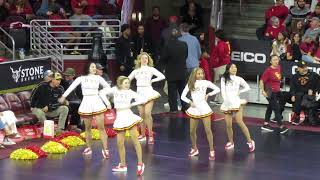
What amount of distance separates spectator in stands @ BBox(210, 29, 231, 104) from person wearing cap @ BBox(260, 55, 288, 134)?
3.05m

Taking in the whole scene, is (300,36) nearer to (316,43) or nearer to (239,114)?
(316,43)

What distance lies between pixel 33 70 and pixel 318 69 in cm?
719

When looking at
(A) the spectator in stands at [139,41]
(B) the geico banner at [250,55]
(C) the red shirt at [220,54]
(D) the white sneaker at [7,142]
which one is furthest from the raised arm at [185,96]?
(A) the spectator in stands at [139,41]

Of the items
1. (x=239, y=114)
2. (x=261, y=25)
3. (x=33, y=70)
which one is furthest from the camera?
(x=261, y=25)

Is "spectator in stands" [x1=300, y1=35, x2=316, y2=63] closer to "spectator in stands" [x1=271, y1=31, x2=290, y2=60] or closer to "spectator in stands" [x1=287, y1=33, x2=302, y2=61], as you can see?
"spectator in stands" [x1=287, y1=33, x2=302, y2=61]

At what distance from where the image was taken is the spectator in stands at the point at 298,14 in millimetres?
23297

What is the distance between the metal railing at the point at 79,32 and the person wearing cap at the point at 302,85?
6338 millimetres

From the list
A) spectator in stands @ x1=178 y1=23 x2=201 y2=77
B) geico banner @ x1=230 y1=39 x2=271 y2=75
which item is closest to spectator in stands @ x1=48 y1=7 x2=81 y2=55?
spectator in stands @ x1=178 y1=23 x2=201 y2=77

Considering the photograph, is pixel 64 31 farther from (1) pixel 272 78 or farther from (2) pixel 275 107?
(2) pixel 275 107

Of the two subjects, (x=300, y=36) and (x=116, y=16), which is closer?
(x=300, y=36)

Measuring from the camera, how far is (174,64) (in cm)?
2122

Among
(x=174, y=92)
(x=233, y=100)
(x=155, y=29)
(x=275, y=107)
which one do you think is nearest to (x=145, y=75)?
(x=233, y=100)

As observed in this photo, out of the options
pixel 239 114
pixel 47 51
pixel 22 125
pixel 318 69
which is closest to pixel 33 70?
pixel 22 125

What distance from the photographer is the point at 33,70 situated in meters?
19.9
